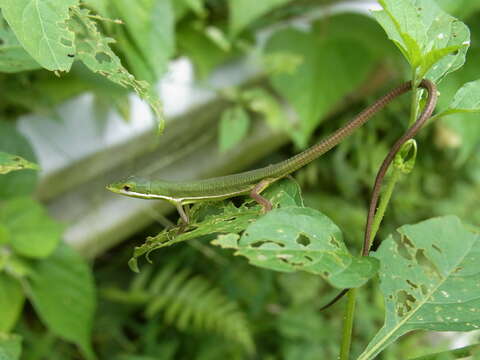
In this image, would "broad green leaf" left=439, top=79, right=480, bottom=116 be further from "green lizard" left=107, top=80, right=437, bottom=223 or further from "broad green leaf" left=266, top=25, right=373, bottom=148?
"broad green leaf" left=266, top=25, right=373, bottom=148

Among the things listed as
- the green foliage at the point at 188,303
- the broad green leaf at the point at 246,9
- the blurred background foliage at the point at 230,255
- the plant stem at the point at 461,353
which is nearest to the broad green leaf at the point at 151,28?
the blurred background foliage at the point at 230,255

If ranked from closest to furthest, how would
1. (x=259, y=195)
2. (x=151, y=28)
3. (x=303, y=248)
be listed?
(x=303, y=248) < (x=259, y=195) < (x=151, y=28)

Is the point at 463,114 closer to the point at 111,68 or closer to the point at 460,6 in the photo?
the point at 460,6

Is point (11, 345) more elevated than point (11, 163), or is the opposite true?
point (11, 163)

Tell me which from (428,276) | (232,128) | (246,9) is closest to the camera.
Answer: (428,276)

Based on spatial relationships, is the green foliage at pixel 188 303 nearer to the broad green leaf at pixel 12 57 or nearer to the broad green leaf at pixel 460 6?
the broad green leaf at pixel 460 6

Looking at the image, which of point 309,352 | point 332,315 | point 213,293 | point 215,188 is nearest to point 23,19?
point 215,188

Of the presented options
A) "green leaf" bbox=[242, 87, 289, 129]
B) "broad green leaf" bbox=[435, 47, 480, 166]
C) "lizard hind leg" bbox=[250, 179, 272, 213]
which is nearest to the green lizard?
"lizard hind leg" bbox=[250, 179, 272, 213]

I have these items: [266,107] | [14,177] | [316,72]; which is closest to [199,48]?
[266,107]
